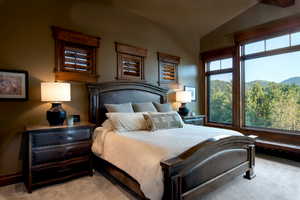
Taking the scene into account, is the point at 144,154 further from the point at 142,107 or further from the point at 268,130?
the point at 268,130

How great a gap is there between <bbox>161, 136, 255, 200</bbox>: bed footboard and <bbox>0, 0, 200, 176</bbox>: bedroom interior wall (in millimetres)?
2238

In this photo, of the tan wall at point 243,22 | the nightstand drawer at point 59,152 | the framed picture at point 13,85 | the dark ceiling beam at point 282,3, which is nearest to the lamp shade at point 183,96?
the tan wall at point 243,22

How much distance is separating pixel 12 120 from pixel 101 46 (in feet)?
6.51

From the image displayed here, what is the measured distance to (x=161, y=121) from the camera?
2904mm

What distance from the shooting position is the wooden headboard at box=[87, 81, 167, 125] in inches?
128

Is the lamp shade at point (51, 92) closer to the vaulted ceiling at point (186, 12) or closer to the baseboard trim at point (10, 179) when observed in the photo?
the baseboard trim at point (10, 179)

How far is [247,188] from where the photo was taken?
2.32 meters

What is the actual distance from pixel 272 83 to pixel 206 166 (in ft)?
10.4

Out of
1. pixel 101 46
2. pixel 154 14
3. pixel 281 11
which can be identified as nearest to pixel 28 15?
pixel 101 46

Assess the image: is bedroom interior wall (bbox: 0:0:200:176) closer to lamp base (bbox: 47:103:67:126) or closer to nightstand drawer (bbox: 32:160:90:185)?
lamp base (bbox: 47:103:67:126)

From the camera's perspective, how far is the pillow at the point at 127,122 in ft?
8.81

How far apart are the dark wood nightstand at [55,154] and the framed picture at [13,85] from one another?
0.61 metres

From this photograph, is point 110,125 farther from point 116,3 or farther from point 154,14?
point 154,14

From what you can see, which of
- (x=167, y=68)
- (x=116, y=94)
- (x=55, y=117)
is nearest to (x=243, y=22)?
(x=167, y=68)
